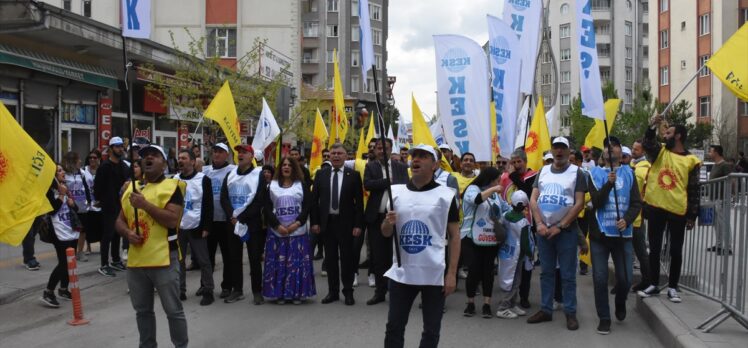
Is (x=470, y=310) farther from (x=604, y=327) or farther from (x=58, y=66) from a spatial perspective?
(x=58, y=66)

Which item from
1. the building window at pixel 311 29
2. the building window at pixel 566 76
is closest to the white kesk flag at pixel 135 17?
the building window at pixel 311 29

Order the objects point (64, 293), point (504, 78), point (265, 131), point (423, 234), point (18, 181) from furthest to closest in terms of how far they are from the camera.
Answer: point (265, 131) → point (504, 78) → point (64, 293) → point (18, 181) → point (423, 234)

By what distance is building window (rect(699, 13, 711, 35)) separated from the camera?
178 ft

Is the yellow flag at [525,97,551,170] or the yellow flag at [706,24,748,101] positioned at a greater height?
the yellow flag at [706,24,748,101]

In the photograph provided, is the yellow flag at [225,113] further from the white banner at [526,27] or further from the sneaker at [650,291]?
the sneaker at [650,291]

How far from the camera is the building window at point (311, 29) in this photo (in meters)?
71.6

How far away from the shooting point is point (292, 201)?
934 centimetres

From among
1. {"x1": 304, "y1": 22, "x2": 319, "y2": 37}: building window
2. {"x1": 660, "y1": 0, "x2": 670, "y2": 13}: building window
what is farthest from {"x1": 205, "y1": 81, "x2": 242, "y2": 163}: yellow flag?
{"x1": 304, "y1": 22, "x2": 319, "y2": 37}: building window

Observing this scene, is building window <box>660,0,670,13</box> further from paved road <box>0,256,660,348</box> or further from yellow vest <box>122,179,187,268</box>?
yellow vest <box>122,179,187,268</box>

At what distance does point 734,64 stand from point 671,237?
201cm

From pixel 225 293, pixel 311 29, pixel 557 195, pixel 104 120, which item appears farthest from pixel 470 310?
pixel 311 29

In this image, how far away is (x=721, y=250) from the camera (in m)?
7.49

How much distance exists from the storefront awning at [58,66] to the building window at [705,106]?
147 ft

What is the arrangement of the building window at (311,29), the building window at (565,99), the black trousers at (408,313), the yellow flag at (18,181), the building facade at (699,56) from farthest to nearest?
→ 1. the building window at (565,99)
2. the building window at (311,29)
3. the building facade at (699,56)
4. the yellow flag at (18,181)
5. the black trousers at (408,313)
